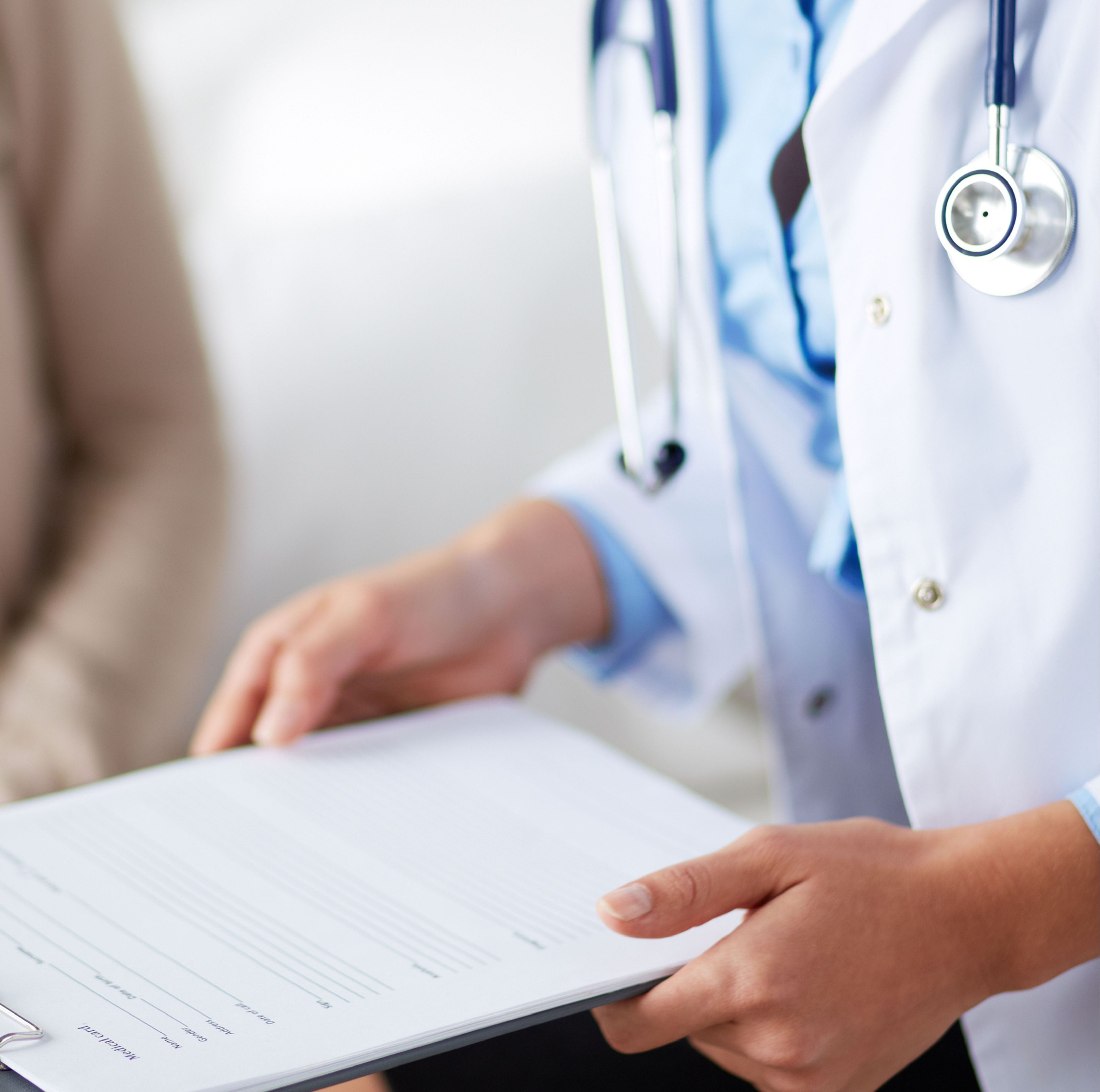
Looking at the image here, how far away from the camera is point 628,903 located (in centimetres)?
43

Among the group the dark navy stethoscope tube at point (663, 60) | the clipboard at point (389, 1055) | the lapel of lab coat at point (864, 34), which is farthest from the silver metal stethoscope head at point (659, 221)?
the clipboard at point (389, 1055)

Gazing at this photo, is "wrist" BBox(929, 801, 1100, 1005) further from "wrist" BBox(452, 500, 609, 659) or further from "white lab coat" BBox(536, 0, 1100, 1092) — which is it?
"wrist" BBox(452, 500, 609, 659)

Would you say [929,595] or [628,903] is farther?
[929,595]

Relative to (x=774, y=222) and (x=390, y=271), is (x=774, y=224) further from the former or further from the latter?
(x=390, y=271)

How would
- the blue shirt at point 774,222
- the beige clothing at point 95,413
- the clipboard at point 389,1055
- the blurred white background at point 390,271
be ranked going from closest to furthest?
1. the clipboard at point 389,1055
2. the blue shirt at point 774,222
3. the beige clothing at point 95,413
4. the blurred white background at point 390,271

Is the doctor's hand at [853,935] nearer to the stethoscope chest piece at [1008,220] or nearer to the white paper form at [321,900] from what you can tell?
the white paper form at [321,900]

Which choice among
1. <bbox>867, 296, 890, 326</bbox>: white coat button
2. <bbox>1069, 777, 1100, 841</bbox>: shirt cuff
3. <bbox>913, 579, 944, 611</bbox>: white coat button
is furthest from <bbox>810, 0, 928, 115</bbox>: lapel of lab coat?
<bbox>1069, 777, 1100, 841</bbox>: shirt cuff

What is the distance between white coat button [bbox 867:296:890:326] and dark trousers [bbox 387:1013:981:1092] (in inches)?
17.0

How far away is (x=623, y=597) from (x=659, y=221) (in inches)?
11.0

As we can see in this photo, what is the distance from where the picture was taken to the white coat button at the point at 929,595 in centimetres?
55

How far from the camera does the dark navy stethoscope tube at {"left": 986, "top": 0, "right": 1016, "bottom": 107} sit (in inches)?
19.4

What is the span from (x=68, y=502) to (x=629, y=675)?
0.45 metres

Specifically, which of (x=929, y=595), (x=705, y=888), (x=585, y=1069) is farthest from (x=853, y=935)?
(x=585, y=1069)

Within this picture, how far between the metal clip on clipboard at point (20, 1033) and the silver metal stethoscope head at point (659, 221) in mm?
475
